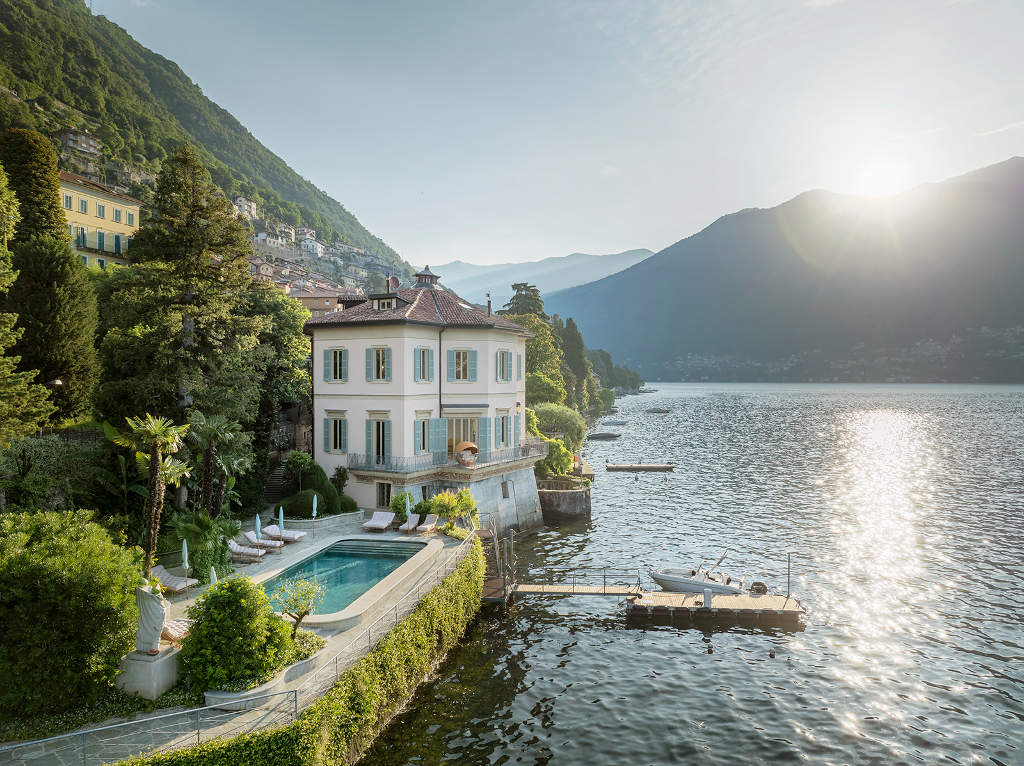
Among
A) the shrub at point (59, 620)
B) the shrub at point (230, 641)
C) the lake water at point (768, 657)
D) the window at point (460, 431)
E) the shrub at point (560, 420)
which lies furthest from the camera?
the shrub at point (560, 420)

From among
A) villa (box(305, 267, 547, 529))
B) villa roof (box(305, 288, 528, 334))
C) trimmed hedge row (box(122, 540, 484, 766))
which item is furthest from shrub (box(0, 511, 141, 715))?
villa roof (box(305, 288, 528, 334))

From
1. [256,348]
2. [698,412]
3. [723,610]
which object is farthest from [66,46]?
[723,610]

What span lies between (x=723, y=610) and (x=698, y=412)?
137572mm

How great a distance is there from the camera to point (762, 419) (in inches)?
5340

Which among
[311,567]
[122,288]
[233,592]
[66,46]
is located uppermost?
[66,46]

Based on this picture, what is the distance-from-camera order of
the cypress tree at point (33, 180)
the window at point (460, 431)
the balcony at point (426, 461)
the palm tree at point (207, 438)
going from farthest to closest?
the cypress tree at point (33, 180), the window at point (460, 431), the balcony at point (426, 461), the palm tree at point (207, 438)

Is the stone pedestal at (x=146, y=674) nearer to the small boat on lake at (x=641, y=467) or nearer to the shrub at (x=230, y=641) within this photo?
the shrub at (x=230, y=641)

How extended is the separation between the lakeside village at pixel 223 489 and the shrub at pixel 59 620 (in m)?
0.05

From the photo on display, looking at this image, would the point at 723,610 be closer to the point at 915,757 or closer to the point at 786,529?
the point at 915,757

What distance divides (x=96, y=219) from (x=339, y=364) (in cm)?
4752

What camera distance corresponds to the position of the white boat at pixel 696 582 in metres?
28.8

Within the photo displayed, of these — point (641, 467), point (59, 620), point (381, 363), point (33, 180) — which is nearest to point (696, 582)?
point (381, 363)

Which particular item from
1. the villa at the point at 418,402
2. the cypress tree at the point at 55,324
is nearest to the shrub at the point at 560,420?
the villa at the point at 418,402

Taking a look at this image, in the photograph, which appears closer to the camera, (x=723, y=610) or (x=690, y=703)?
(x=690, y=703)
